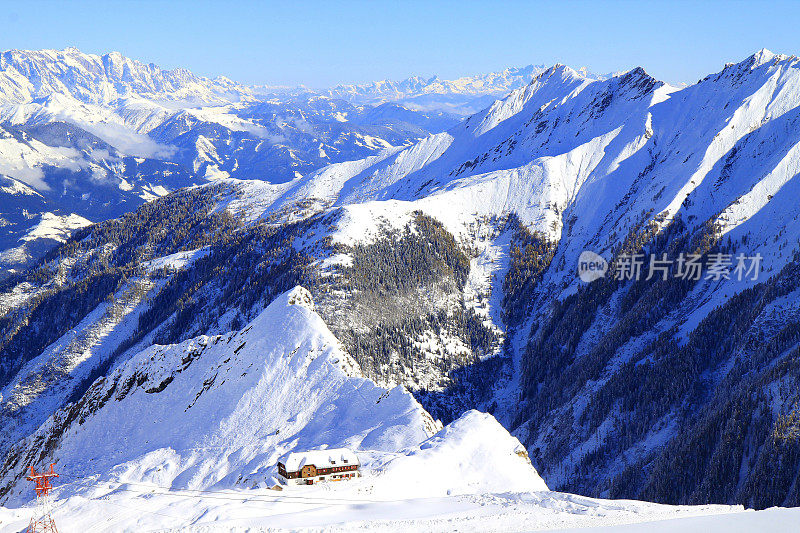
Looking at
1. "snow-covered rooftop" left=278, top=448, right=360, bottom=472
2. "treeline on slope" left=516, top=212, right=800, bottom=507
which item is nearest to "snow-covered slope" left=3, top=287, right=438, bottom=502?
"snow-covered rooftop" left=278, top=448, right=360, bottom=472

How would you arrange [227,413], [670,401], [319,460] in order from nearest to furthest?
[319,460]
[227,413]
[670,401]

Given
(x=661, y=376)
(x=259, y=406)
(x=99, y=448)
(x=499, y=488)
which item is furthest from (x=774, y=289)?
(x=99, y=448)

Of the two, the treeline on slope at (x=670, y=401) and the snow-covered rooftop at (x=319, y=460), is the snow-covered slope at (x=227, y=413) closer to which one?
the snow-covered rooftop at (x=319, y=460)

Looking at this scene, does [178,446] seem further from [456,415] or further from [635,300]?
[635,300]

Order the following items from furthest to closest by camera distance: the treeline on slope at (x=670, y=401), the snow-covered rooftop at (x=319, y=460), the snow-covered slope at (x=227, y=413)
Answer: the treeline on slope at (x=670, y=401) → the snow-covered slope at (x=227, y=413) → the snow-covered rooftop at (x=319, y=460)

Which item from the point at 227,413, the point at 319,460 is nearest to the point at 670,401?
the point at 319,460

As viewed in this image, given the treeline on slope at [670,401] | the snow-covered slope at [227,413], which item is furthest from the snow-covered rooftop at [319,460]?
the treeline on slope at [670,401]

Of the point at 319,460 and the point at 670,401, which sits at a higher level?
the point at 319,460

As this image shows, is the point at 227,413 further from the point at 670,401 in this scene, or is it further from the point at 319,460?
the point at 670,401

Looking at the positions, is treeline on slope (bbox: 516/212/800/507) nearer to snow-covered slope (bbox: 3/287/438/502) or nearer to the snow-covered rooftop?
snow-covered slope (bbox: 3/287/438/502)
